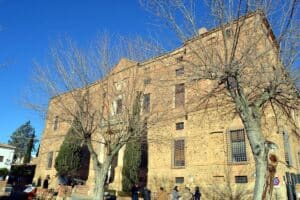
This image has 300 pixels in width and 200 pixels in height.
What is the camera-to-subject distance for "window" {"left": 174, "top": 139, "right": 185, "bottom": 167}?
18536 mm

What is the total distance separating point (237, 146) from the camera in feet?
53.6

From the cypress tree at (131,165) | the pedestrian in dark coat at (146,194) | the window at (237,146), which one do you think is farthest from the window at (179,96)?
the pedestrian in dark coat at (146,194)

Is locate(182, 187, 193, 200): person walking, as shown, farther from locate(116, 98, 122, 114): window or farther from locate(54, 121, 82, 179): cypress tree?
locate(54, 121, 82, 179): cypress tree

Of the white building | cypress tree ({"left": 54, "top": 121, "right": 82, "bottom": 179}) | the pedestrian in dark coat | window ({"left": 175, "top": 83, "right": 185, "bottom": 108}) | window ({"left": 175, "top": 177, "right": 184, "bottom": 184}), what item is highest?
window ({"left": 175, "top": 83, "right": 185, "bottom": 108})

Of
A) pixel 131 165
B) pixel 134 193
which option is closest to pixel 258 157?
pixel 134 193

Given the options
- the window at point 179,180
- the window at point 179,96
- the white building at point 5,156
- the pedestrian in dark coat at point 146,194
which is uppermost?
the window at point 179,96

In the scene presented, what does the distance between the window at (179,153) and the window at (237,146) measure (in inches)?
140

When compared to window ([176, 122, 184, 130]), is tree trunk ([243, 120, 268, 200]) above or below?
below

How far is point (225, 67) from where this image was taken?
8922mm

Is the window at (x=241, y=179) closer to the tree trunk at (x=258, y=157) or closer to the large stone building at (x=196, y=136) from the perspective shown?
the large stone building at (x=196, y=136)

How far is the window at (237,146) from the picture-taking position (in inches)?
627

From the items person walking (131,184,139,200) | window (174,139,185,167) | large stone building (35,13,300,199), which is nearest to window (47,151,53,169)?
large stone building (35,13,300,199)

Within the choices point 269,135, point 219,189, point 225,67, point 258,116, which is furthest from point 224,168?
point 225,67

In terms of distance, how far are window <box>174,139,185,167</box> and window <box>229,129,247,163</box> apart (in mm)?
3560
